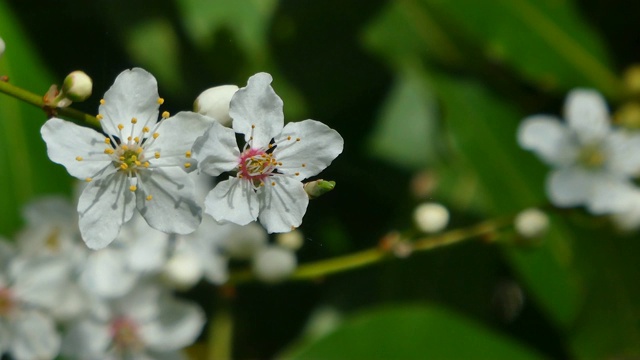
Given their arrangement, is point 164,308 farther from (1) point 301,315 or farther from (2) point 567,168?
(2) point 567,168

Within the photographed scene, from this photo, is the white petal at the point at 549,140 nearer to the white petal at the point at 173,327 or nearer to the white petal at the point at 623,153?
the white petal at the point at 623,153

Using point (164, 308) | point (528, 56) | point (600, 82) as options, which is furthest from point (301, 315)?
point (600, 82)

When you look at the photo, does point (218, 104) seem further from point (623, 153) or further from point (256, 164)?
point (623, 153)

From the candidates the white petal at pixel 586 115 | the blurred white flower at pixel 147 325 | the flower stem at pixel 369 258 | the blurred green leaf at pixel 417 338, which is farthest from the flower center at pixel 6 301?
the white petal at pixel 586 115

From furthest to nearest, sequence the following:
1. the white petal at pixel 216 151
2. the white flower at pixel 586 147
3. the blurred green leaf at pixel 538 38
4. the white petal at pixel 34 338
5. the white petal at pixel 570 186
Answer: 1. the blurred green leaf at pixel 538 38
2. the white flower at pixel 586 147
3. the white petal at pixel 570 186
4. the white petal at pixel 34 338
5. the white petal at pixel 216 151

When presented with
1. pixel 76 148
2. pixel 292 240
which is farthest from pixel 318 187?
pixel 292 240

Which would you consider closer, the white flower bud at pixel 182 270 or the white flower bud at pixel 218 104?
the white flower bud at pixel 218 104

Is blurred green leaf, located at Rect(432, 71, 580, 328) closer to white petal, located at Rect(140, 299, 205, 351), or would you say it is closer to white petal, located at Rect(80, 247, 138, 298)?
white petal, located at Rect(140, 299, 205, 351)

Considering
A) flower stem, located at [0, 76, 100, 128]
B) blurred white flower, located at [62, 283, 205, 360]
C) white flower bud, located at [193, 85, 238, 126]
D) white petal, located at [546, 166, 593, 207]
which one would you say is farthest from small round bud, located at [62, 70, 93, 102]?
white petal, located at [546, 166, 593, 207]
